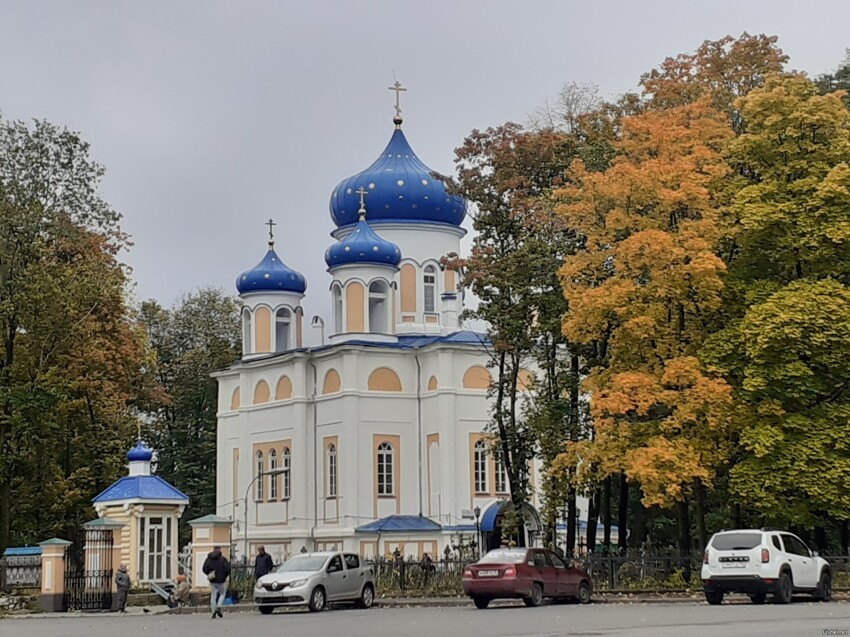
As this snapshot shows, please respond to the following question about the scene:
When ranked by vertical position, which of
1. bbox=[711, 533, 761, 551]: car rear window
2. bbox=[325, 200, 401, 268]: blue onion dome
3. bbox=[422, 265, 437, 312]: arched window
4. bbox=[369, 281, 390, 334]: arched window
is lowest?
bbox=[711, 533, 761, 551]: car rear window

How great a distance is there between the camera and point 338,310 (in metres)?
51.4

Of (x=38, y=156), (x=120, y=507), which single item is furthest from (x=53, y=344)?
(x=120, y=507)

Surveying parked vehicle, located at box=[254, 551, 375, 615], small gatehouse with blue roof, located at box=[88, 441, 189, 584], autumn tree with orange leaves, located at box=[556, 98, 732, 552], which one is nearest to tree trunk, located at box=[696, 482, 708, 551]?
autumn tree with orange leaves, located at box=[556, 98, 732, 552]

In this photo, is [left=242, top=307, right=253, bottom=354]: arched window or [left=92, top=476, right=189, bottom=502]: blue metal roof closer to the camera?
[left=92, top=476, right=189, bottom=502]: blue metal roof

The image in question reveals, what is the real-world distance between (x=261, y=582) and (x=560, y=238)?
1267cm

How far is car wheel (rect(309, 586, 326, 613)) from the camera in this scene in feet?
86.9

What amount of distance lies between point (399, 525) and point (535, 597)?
885 inches

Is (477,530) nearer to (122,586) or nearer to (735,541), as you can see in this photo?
(122,586)

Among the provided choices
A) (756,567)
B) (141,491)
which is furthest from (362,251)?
(756,567)

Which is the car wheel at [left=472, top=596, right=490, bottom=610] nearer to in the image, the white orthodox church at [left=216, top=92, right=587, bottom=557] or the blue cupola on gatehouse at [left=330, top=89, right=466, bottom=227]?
the white orthodox church at [left=216, top=92, right=587, bottom=557]

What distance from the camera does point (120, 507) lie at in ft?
117

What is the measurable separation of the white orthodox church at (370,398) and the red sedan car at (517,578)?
55.1 ft

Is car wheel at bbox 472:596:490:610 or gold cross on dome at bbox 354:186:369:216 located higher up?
gold cross on dome at bbox 354:186:369:216

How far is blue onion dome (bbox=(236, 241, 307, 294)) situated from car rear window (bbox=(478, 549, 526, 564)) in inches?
1245
